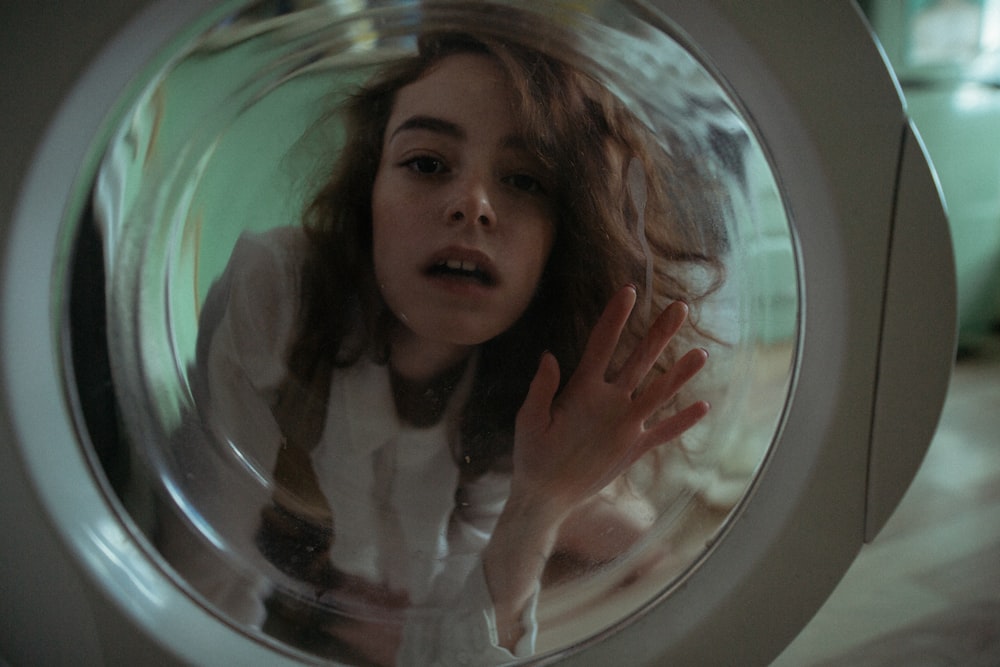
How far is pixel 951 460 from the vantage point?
1.01 meters

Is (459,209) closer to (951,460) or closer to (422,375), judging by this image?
(422,375)

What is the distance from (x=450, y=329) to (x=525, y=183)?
0.11 meters

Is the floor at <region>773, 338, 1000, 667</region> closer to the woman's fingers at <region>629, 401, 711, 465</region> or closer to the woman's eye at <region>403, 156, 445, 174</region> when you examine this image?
the woman's fingers at <region>629, 401, 711, 465</region>

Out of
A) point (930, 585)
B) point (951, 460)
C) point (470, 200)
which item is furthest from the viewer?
point (951, 460)

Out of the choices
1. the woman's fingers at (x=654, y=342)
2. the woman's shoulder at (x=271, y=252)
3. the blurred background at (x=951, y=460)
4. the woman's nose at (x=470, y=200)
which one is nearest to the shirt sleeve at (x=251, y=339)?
the woman's shoulder at (x=271, y=252)

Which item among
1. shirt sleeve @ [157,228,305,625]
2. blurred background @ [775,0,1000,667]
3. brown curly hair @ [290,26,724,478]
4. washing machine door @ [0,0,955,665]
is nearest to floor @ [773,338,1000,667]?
blurred background @ [775,0,1000,667]

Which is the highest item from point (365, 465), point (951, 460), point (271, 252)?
point (951, 460)

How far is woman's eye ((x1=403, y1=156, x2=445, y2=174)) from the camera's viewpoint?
0.55m

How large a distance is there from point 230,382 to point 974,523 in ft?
2.43

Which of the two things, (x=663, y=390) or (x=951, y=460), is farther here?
(x=951, y=460)

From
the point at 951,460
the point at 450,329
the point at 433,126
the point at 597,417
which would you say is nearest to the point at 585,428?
the point at 597,417

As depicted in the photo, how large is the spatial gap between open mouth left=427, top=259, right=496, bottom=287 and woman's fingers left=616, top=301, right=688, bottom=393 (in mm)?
107

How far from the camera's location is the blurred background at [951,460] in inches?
26.8

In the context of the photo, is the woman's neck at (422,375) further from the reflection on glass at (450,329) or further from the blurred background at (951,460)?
the blurred background at (951,460)
